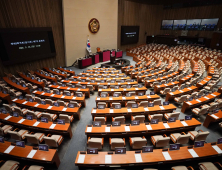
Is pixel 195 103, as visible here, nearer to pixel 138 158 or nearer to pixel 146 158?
pixel 146 158

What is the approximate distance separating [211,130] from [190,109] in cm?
156

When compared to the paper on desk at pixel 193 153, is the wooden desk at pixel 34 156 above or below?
above

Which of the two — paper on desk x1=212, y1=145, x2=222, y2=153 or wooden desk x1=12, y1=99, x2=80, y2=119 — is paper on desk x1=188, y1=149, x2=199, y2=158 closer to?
paper on desk x1=212, y1=145, x2=222, y2=153

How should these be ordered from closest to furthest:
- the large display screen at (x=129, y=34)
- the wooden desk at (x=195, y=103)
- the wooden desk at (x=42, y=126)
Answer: the wooden desk at (x=42, y=126) → the wooden desk at (x=195, y=103) → the large display screen at (x=129, y=34)

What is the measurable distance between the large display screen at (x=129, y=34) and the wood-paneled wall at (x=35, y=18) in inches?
423

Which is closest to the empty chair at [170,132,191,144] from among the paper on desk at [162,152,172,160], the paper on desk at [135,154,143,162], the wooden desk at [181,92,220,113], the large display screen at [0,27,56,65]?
the paper on desk at [162,152,172,160]

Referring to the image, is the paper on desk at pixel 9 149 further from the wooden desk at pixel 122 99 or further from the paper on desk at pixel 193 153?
the paper on desk at pixel 193 153

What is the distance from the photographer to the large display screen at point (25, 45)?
411 inches

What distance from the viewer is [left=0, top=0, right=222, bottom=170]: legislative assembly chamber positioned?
4.20 meters

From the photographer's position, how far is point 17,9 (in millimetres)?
10609

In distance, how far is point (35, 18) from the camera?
39.0 ft

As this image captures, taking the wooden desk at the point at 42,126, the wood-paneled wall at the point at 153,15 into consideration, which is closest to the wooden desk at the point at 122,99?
the wooden desk at the point at 42,126

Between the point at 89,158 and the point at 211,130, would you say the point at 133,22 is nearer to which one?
the point at 211,130

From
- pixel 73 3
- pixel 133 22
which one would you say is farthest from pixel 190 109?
pixel 133 22
